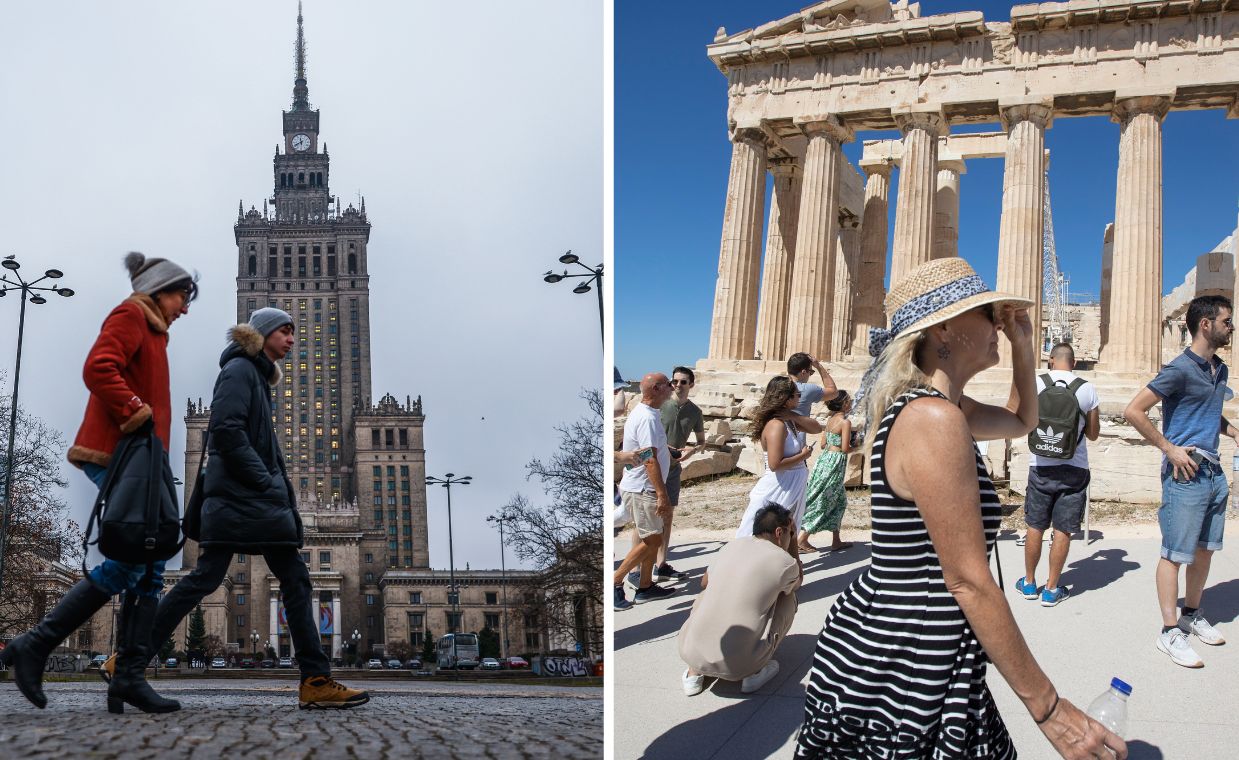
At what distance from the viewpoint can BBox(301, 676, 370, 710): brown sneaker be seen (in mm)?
3771

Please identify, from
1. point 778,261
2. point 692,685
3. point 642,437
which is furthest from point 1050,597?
point 778,261

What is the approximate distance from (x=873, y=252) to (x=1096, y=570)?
69.4 ft

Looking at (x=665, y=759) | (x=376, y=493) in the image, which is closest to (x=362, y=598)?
(x=376, y=493)

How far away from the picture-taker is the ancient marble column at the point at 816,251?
79.5ft

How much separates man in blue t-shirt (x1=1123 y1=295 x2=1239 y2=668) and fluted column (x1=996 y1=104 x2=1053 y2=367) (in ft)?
55.3

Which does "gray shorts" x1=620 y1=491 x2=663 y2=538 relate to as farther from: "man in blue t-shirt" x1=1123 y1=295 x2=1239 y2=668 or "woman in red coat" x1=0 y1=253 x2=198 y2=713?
"woman in red coat" x1=0 y1=253 x2=198 y2=713

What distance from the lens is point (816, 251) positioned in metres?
24.4

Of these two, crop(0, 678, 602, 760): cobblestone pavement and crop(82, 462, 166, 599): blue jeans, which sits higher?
crop(82, 462, 166, 599): blue jeans

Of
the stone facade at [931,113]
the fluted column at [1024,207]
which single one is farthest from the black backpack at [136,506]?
the fluted column at [1024,207]

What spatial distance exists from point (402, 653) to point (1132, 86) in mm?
63018

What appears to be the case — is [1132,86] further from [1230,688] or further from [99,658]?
[99,658]

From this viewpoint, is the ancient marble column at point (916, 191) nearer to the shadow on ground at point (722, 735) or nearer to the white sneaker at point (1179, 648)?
the white sneaker at point (1179, 648)

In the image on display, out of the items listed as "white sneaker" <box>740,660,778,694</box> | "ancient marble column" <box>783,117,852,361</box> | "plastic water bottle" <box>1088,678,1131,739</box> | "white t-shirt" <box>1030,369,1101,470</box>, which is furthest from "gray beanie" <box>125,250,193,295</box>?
"ancient marble column" <box>783,117,852,361</box>

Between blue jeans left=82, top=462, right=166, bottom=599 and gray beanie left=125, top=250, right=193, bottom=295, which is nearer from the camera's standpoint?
blue jeans left=82, top=462, right=166, bottom=599
